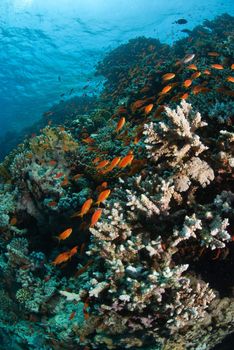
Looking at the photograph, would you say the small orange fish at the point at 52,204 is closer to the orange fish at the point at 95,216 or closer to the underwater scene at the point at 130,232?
the underwater scene at the point at 130,232

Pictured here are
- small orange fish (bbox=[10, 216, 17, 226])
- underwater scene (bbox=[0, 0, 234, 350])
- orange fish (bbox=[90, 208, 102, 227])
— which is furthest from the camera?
small orange fish (bbox=[10, 216, 17, 226])

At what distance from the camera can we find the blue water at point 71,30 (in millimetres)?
23219

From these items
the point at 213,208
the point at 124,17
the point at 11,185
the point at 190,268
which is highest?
the point at 124,17

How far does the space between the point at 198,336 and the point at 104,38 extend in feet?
93.8

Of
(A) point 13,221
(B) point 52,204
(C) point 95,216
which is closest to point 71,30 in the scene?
(A) point 13,221

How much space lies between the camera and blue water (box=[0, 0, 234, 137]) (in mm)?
23219

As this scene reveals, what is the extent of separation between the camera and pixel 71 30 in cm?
2527

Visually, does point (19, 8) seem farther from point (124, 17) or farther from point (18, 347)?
point (18, 347)

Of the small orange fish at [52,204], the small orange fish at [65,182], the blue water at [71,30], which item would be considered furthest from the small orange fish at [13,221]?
the blue water at [71,30]

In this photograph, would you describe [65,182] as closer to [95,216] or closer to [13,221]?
[13,221]

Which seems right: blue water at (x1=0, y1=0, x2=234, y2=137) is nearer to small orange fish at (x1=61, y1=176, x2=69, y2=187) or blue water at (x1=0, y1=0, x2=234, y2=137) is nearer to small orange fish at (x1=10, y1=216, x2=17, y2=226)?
small orange fish at (x1=61, y1=176, x2=69, y2=187)

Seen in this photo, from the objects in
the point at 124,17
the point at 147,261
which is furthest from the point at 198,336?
the point at 124,17

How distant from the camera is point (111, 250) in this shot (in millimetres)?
3424

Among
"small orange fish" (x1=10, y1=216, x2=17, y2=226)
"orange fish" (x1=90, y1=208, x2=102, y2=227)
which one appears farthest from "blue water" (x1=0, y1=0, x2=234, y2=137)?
"orange fish" (x1=90, y1=208, x2=102, y2=227)
